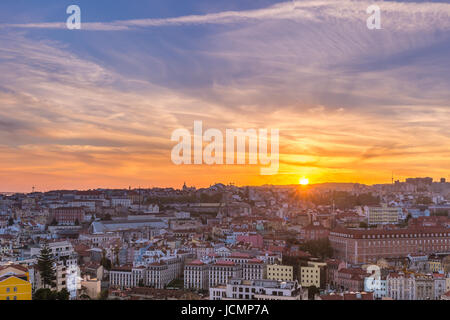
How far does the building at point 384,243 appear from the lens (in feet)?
29.9

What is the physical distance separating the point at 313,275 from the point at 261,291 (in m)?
1.81

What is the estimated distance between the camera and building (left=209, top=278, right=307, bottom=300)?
533 centimetres

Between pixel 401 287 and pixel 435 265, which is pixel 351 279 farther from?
pixel 435 265

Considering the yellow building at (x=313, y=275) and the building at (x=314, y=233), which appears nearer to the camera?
the yellow building at (x=313, y=275)

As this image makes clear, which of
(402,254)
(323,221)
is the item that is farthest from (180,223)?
(402,254)

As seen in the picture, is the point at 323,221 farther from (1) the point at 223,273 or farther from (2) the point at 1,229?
(2) the point at 1,229

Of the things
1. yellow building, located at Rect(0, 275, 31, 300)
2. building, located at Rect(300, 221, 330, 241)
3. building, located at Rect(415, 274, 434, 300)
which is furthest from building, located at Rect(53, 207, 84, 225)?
yellow building, located at Rect(0, 275, 31, 300)

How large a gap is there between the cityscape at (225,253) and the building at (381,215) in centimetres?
3

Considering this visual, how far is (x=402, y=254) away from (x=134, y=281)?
4778mm

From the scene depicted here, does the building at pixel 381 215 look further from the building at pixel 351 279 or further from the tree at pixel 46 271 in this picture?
the tree at pixel 46 271

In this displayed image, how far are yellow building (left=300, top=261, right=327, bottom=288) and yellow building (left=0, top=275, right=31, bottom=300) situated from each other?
12.9ft

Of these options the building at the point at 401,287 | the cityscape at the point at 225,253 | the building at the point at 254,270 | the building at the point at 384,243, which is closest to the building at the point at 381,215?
the cityscape at the point at 225,253

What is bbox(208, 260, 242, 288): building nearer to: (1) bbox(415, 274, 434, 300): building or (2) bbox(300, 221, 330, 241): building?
(1) bbox(415, 274, 434, 300): building
